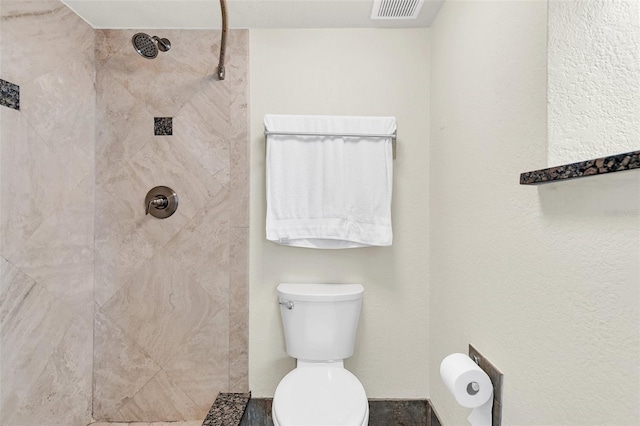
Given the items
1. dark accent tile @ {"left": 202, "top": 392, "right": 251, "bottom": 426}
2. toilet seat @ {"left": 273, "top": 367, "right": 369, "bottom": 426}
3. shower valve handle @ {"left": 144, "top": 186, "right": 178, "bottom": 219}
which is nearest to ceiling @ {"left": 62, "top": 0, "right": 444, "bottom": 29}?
shower valve handle @ {"left": 144, "top": 186, "right": 178, "bottom": 219}

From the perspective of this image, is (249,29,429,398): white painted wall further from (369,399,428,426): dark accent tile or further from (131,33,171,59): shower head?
(131,33,171,59): shower head

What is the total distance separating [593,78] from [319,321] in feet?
4.51

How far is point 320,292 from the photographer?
174 cm

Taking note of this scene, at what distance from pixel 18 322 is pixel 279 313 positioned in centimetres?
108

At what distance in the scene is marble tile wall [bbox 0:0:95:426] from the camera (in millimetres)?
1430

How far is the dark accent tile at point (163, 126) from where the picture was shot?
1903 mm

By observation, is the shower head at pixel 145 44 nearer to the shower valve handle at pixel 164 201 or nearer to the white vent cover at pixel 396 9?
the shower valve handle at pixel 164 201

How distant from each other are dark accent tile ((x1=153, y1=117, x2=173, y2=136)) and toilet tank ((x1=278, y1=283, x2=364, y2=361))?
39.4 inches

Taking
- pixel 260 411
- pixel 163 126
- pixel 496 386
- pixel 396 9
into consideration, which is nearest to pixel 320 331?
pixel 260 411

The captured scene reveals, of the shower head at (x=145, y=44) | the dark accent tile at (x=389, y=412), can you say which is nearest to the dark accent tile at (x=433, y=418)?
the dark accent tile at (x=389, y=412)

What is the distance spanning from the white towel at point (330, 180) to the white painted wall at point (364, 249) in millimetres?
126

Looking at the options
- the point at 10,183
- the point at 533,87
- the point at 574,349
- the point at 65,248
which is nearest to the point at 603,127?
the point at 533,87

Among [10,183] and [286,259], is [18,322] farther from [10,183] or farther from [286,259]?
[286,259]

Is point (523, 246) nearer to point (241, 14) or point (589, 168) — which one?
point (589, 168)
